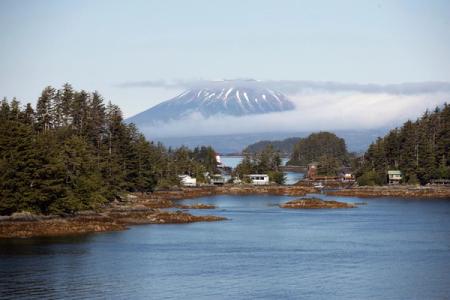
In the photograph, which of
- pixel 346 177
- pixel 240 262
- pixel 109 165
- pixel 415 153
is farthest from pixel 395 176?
pixel 240 262

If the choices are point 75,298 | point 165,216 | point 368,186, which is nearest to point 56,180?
point 165,216

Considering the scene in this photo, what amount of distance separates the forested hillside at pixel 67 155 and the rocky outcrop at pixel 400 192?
103 feet

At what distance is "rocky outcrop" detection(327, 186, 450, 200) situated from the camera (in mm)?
112625

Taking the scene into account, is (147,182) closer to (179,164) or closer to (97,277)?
(179,164)

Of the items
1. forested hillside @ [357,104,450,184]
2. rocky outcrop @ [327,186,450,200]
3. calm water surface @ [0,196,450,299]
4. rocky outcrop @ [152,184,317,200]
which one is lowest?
calm water surface @ [0,196,450,299]

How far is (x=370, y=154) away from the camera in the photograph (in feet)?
476

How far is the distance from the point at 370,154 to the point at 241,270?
342ft

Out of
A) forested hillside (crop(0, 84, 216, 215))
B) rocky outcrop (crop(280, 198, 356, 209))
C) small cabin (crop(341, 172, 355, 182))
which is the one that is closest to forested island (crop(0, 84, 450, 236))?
forested hillside (crop(0, 84, 216, 215))

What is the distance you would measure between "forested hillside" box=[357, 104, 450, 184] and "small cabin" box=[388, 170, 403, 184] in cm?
102

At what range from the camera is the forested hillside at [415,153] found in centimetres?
12500

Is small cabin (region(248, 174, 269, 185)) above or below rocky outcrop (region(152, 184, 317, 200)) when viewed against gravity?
above

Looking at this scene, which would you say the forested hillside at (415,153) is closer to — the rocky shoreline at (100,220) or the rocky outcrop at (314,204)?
the rocky outcrop at (314,204)

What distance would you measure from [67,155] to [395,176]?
74036 millimetres

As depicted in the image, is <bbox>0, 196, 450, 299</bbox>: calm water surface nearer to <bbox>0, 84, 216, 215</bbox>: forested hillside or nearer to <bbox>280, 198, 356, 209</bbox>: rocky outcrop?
<bbox>0, 84, 216, 215</bbox>: forested hillside
